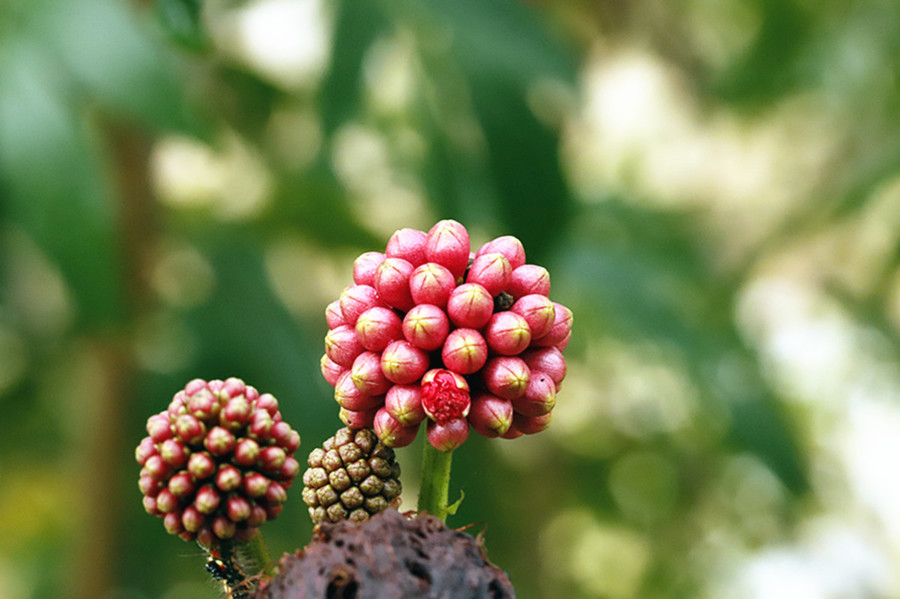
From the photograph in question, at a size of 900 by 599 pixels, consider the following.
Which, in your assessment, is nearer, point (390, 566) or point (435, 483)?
point (390, 566)

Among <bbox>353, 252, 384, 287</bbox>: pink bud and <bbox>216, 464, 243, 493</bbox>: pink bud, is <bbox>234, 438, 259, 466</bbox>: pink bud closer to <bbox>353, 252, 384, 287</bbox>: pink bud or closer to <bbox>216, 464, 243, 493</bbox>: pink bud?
A: <bbox>216, 464, 243, 493</bbox>: pink bud

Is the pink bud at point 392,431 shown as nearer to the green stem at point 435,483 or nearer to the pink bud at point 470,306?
the green stem at point 435,483

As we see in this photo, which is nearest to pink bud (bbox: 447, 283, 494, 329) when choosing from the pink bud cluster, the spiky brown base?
the pink bud cluster

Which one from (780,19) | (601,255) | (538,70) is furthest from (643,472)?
(538,70)

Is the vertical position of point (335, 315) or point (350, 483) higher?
point (335, 315)

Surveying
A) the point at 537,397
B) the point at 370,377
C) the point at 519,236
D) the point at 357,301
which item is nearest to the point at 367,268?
the point at 357,301

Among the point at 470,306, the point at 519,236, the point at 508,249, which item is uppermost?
the point at 519,236

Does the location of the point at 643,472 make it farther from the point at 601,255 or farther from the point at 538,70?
the point at 538,70

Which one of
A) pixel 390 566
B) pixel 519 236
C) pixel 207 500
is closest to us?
pixel 390 566

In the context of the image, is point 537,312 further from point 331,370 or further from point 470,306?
point 331,370
